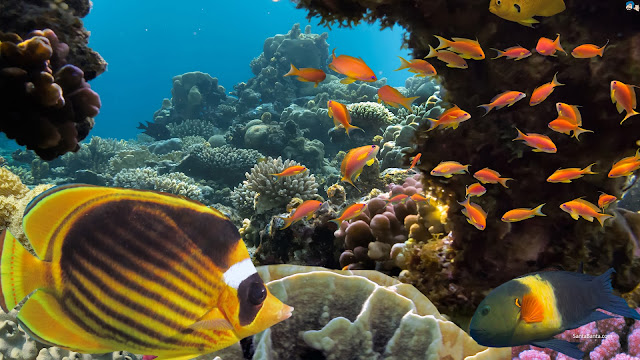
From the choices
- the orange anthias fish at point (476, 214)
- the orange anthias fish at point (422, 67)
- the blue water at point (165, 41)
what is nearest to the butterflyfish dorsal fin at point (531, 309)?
the orange anthias fish at point (476, 214)

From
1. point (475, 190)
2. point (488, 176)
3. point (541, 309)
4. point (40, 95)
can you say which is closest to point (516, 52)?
point (488, 176)

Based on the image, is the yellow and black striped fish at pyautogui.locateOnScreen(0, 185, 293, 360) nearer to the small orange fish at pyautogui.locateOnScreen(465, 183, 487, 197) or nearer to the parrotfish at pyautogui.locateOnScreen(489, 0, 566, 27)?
the small orange fish at pyautogui.locateOnScreen(465, 183, 487, 197)

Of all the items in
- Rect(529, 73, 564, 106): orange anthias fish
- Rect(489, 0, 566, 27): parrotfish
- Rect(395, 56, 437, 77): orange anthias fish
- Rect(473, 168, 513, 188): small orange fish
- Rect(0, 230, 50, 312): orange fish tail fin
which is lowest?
Rect(0, 230, 50, 312): orange fish tail fin

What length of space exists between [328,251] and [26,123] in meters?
3.21

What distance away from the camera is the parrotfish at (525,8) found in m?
2.28

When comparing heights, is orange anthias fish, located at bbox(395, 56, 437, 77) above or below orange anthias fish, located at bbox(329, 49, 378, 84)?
below

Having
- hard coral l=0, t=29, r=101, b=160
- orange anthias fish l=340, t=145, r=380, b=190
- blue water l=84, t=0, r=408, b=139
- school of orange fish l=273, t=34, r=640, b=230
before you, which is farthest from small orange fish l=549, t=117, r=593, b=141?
Result: blue water l=84, t=0, r=408, b=139

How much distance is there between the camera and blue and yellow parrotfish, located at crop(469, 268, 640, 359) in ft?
4.82

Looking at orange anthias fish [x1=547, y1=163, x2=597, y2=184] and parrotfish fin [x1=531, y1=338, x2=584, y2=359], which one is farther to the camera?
orange anthias fish [x1=547, y1=163, x2=597, y2=184]

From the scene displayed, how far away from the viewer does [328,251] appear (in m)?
4.38

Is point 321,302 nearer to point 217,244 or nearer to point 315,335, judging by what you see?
point 315,335

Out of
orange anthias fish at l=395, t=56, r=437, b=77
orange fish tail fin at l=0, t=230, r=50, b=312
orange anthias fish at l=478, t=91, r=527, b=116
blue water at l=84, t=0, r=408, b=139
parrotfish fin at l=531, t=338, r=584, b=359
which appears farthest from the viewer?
blue water at l=84, t=0, r=408, b=139

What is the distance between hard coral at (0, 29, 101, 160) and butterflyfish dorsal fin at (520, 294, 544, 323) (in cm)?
325

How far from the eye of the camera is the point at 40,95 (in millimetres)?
2557
